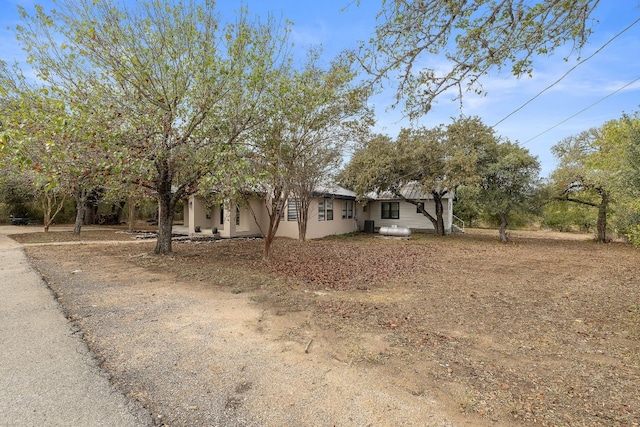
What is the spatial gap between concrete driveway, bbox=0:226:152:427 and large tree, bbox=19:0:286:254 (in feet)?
11.2

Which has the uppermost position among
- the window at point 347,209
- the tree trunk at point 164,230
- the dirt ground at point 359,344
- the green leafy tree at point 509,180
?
the green leafy tree at point 509,180

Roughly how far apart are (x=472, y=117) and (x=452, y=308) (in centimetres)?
1505

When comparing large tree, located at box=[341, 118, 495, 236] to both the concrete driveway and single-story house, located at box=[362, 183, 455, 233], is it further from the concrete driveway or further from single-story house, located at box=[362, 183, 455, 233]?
the concrete driveway

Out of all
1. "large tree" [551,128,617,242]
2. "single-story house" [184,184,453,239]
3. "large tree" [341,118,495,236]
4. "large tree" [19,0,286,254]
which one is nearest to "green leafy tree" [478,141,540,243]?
"large tree" [341,118,495,236]

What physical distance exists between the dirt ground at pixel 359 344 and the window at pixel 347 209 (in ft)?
40.0

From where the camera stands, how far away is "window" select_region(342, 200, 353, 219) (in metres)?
20.1

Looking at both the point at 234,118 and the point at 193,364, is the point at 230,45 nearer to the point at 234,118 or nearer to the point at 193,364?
the point at 234,118

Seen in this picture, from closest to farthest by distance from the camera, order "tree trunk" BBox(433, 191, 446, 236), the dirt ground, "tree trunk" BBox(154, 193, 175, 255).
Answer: the dirt ground → "tree trunk" BBox(154, 193, 175, 255) → "tree trunk" BBox(433, 191, 446, 236)

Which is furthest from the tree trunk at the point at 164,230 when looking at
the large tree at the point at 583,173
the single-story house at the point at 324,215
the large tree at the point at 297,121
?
the large tree at the point at 583,173

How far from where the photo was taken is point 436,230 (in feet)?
66.5

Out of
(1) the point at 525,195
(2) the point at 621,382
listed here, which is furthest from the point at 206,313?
(1) the point at 525,195

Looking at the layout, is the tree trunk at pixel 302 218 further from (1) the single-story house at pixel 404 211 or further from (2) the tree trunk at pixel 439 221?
(2) the tree trunk at pixel 439 221

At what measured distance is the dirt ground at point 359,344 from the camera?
2508 millimetres

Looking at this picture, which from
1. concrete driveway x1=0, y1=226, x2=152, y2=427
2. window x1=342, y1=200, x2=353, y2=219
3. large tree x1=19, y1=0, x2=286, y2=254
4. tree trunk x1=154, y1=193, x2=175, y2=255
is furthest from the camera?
window x1=342, y1=200, x2=353, y2=219
